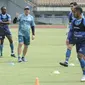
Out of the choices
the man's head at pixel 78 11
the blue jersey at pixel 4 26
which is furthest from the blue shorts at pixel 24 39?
the man's head at pixel 78 11

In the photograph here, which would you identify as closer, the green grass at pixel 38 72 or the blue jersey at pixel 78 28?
the green grass at pixel 38 72

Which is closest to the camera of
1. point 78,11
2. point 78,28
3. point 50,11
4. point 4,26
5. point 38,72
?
point 78,11

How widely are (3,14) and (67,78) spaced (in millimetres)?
5765

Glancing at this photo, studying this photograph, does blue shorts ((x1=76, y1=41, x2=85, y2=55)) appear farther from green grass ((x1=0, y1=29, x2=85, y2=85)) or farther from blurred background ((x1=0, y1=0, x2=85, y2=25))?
blurred background ((x1=0, y1=0, x2=85, y2=25))

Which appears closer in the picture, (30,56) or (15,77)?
(15,77)

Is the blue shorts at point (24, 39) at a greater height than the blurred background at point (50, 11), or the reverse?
the blue shorts at point (24, 39)

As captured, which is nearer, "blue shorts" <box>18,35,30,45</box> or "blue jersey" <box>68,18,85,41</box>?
"blue jersey" <box>68,18,85,41</box>

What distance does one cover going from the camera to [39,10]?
245 ft

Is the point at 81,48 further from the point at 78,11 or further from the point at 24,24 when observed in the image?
the point at 24,24

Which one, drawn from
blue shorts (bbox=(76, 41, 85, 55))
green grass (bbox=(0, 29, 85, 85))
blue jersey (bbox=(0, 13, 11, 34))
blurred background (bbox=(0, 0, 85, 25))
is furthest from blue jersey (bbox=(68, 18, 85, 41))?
blurred background (bbox=(0, 0, 85, 25))

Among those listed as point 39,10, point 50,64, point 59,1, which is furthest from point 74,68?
point 59,1

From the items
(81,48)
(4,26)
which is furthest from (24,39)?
(81,48)

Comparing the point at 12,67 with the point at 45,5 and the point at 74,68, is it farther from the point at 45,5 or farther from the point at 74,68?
the point at 45,5

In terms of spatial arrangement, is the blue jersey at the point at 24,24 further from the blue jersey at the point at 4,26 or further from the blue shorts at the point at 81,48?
the blue shorts at the point at 81,48
